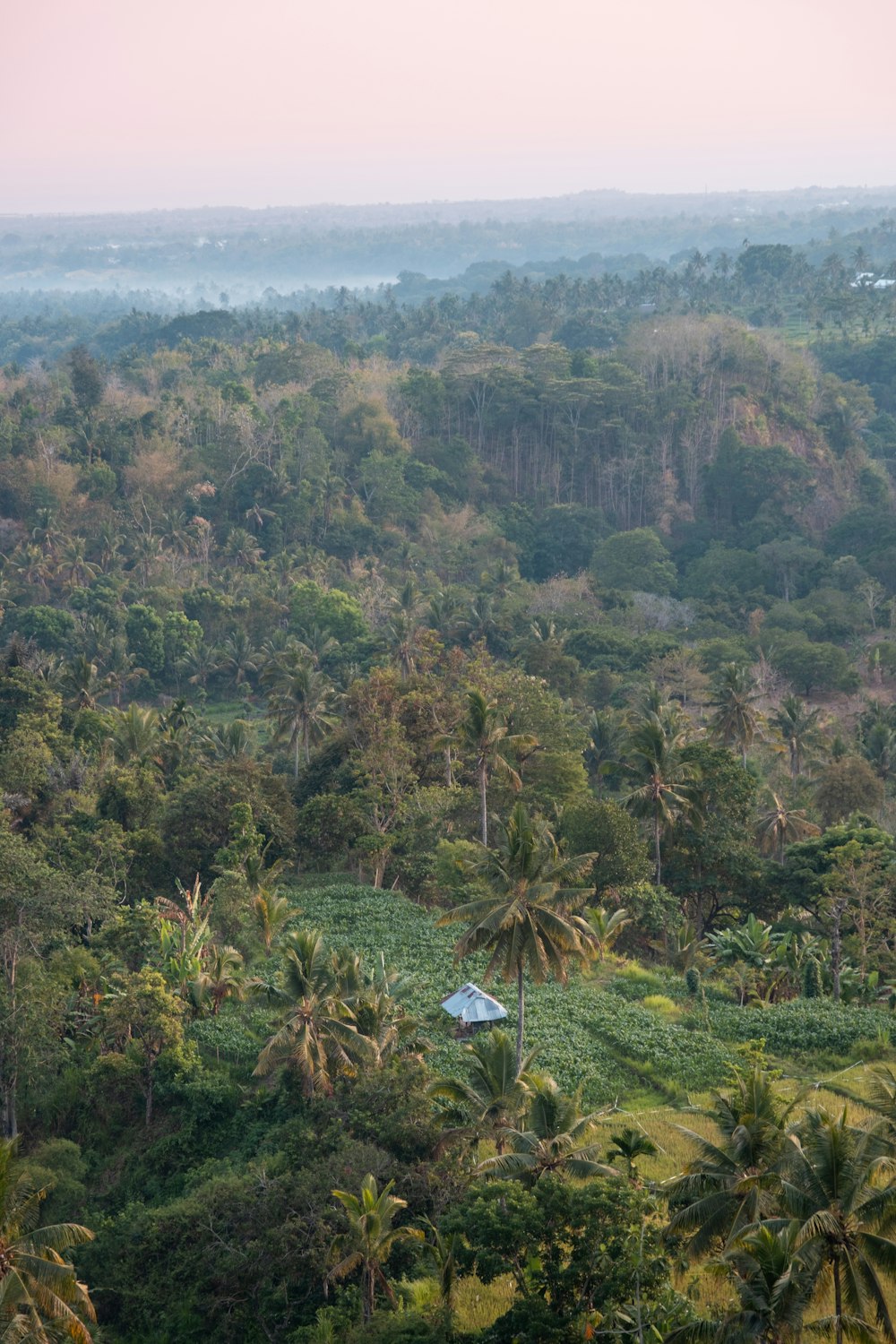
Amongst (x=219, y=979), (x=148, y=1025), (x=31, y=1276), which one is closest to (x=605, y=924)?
(x=219, y=979)

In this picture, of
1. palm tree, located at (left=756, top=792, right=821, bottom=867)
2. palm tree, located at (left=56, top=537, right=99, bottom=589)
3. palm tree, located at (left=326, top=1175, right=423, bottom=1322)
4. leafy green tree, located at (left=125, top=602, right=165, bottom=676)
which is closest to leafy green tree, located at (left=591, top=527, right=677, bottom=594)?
leafy green tree, located at (left=125, top=602, right=165, bottom=676)

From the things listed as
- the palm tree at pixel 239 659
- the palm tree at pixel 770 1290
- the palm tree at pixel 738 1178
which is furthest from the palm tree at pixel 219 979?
the palm tree at pixel 239 659

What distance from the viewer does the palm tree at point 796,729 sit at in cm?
5547

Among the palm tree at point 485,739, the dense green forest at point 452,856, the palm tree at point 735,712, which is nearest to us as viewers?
the dense green forest at point 452,856

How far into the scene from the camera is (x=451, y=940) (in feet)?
132

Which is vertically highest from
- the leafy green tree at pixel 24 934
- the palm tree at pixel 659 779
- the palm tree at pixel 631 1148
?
the palm tree at pixel 631 1148

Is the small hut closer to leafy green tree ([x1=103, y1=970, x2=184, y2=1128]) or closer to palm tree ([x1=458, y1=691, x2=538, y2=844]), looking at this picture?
leafy green tree ([x1=103, y1=970, x2=184, y2=1128])

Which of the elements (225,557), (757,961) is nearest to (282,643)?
(225,557)

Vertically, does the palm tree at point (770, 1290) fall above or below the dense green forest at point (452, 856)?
above

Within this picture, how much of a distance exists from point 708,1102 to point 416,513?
7126 cm

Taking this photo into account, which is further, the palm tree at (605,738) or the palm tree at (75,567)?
the palm tree at (75,567)

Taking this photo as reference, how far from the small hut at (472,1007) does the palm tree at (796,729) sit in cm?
2528

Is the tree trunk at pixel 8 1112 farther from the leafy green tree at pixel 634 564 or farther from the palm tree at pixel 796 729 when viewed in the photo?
the leafy green tree at pixel 634 564

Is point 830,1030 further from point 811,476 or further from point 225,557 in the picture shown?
point 811,476
